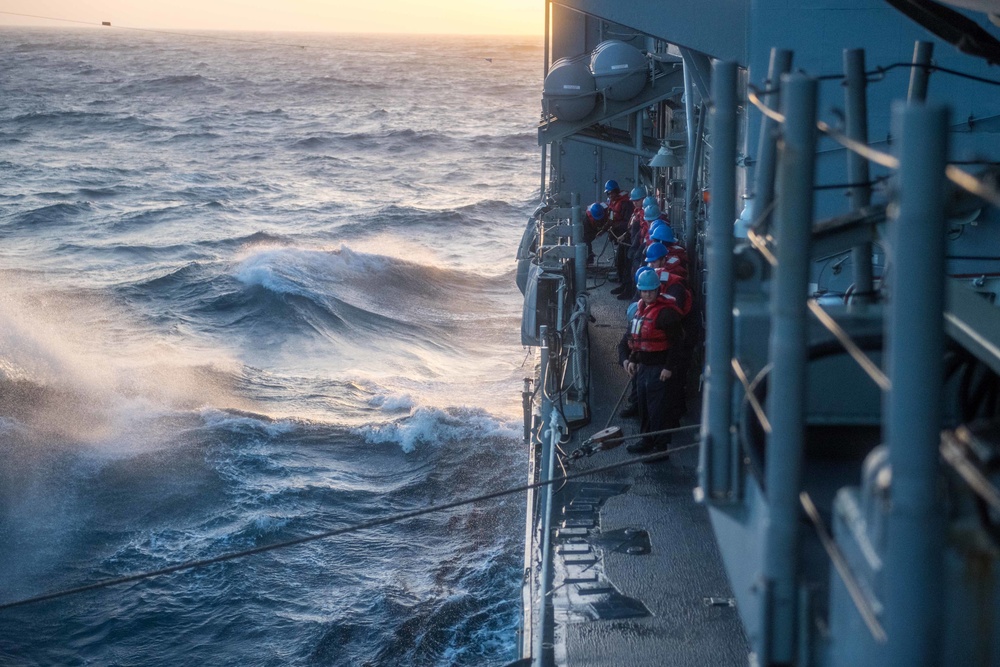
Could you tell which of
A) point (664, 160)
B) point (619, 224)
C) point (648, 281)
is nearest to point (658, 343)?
point (648, 281)

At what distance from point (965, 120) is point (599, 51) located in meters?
8.91

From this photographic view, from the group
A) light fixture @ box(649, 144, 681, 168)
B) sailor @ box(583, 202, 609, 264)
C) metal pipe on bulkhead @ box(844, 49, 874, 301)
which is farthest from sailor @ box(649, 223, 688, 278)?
sailor @ box(583, 202, 609, 264)

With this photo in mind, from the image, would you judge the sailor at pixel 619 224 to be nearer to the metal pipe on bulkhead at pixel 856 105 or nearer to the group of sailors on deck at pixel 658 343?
the group of sailors on deck at pixel 658 343

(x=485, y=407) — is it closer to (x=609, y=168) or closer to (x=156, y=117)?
(x=609, y=168)

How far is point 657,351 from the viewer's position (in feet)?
24.9

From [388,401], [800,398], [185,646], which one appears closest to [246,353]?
[388,401]

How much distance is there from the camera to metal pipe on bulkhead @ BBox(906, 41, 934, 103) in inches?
170

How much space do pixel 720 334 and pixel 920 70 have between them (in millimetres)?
2225

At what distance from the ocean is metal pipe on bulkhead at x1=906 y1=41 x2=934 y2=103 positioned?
6.76 metres

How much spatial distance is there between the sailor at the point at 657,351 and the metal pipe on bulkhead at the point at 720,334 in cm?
434

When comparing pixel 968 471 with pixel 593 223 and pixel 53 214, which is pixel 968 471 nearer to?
pixel 593 223

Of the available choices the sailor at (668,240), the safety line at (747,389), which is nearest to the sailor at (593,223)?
the sailor at (668,240)

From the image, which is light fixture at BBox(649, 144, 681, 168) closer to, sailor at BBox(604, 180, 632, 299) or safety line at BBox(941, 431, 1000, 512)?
sailor at BBox(604, 180, 632, 299)

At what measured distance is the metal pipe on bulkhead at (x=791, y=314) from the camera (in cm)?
211
